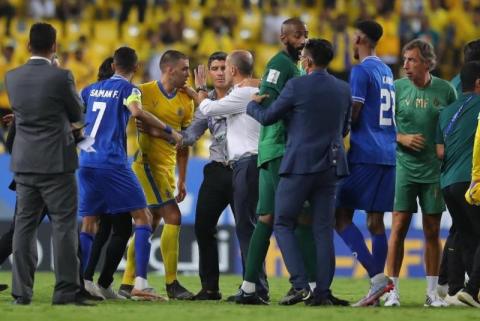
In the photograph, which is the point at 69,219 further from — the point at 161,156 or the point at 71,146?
the point at 161,156

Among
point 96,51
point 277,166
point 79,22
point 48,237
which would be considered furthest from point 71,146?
point 79,22

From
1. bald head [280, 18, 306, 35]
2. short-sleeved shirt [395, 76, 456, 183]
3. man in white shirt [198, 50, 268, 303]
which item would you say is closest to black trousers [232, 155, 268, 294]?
man in white shirt [198, 50, 268, 303]

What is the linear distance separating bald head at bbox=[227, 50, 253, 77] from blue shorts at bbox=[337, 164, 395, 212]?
117 centimetres

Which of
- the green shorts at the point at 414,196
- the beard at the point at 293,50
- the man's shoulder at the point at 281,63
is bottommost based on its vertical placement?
the green shorts at the point at 414,196

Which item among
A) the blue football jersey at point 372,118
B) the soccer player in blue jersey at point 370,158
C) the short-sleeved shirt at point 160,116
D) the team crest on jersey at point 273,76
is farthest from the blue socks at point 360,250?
the short-sleeved shirt at point 160,116

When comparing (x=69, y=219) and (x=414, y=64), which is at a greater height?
(x=414, y=64)

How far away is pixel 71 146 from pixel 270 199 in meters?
1.72

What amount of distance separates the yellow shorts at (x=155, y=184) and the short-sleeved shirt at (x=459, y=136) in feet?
7.98

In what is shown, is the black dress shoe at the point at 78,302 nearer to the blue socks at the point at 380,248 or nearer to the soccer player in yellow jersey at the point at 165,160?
the soccer player in yellow jersey at the point at 165,160

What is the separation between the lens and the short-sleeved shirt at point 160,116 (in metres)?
11.4

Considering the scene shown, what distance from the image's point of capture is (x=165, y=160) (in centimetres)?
1150

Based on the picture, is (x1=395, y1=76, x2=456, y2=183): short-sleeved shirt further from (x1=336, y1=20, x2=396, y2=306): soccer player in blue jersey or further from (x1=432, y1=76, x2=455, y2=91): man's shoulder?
(x1=336, y1=20, x2=396, y2=306): soccer player in blue jersey

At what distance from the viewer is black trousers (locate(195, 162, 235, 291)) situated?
37.3 feet

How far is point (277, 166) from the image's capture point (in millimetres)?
10297
